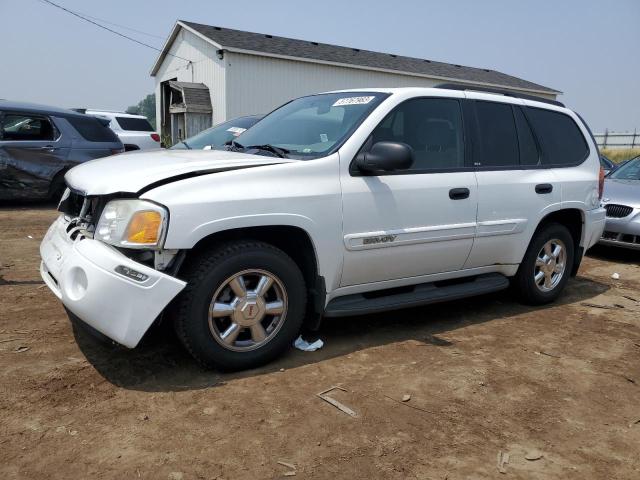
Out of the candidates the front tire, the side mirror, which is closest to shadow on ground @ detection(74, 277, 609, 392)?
the front tire

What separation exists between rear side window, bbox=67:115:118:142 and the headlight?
7397mm

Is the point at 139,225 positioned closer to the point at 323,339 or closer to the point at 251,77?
the point at 323,339

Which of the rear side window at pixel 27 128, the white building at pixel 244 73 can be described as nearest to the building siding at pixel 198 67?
the white building at pixel 244 73

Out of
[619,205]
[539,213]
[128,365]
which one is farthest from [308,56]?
[128,365]

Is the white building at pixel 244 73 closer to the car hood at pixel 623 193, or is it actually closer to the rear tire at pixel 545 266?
the car hood at pixel 623 193

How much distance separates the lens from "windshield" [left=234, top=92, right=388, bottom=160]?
143 inches

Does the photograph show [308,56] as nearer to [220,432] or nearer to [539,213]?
[539,213]

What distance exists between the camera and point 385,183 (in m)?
3.60

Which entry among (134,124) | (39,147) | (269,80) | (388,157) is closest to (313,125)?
(388,157)

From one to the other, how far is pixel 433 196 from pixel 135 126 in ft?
39.0

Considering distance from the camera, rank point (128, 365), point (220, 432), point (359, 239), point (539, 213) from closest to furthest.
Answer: point (220, 432) < point (128, 365) < point (359, 239) < point (539, 213)

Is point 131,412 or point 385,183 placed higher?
point 385,183

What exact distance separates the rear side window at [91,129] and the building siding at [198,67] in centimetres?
934

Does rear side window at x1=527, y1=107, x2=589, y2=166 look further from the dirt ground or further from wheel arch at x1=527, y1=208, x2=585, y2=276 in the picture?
the dirt ground
